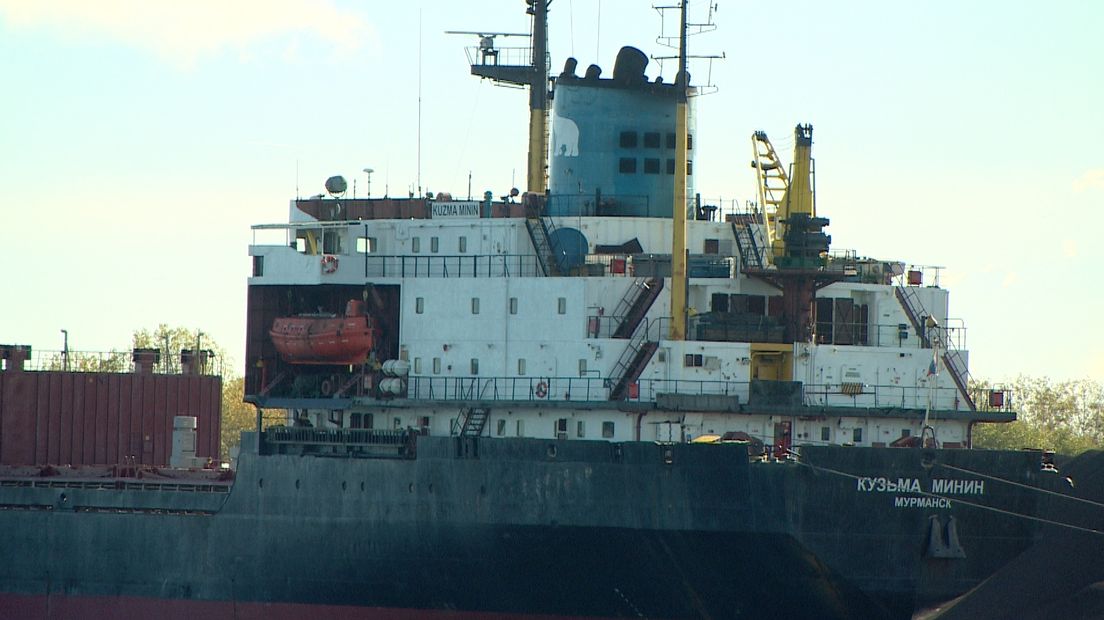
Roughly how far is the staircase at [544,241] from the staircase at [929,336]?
23.5 feet

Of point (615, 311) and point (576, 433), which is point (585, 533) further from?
point (615, 311)

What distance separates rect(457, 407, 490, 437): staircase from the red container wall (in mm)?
10982

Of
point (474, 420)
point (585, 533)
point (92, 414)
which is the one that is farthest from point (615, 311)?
point (92, 414)

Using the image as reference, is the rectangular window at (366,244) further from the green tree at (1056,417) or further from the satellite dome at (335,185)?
the green tree at (1056,417)

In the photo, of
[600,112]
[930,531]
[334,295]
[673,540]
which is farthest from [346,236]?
[930,531]

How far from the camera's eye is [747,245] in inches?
1738

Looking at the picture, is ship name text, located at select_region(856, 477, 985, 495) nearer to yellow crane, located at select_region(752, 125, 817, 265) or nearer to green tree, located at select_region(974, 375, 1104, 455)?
yellow crane, located at select_region(752, 125, 817, 265)

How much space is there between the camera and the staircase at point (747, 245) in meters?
43.7

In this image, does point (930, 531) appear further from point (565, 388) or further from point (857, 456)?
point (565, 388)

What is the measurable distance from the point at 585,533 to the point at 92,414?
15654 mm

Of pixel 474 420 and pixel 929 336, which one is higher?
pixel 929 336

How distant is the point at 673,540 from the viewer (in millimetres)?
38062

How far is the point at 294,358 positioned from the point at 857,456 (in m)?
13.5

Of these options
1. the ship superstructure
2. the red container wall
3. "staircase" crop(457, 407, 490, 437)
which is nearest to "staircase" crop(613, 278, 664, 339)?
the ship superstructure
